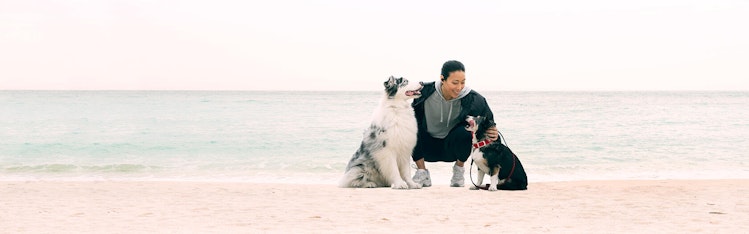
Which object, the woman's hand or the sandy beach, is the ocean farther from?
the woman's hand

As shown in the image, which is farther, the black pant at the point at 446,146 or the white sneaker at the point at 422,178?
the white sneaker at the point at 422,178

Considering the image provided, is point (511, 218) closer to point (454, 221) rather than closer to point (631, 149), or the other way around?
point (454, 221)

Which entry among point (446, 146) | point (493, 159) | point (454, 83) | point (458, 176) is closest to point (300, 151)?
point (458, 176)

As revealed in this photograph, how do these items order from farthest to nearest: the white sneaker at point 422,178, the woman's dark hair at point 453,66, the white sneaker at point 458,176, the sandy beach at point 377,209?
1. the white sneaker at point 458,176
2. the white sneaker at point 422,178
3. the woman's dark hair at point 453,66
4. the sandy beach at point 377,209

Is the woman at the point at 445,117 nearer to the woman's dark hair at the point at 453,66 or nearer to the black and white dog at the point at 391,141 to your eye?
the woman's dark hair at the point at 453,66

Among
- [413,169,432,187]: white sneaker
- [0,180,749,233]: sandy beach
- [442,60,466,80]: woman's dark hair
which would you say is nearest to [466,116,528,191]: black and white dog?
[0,180,749,233]: sandy beach

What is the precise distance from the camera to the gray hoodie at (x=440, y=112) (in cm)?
626

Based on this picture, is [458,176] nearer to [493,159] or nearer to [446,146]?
[446,146]

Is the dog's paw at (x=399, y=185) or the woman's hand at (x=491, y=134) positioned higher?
the woman's hand at (x=491, y=134)

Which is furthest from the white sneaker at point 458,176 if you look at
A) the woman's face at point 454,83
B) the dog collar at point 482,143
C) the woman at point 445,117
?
the dog collar at point 482,143

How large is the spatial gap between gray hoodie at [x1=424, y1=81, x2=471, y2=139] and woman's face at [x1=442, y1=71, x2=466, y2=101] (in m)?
0.10

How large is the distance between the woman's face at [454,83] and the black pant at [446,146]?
0.33 m

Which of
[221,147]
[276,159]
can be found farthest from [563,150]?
[221,147]

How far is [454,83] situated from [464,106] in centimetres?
29
